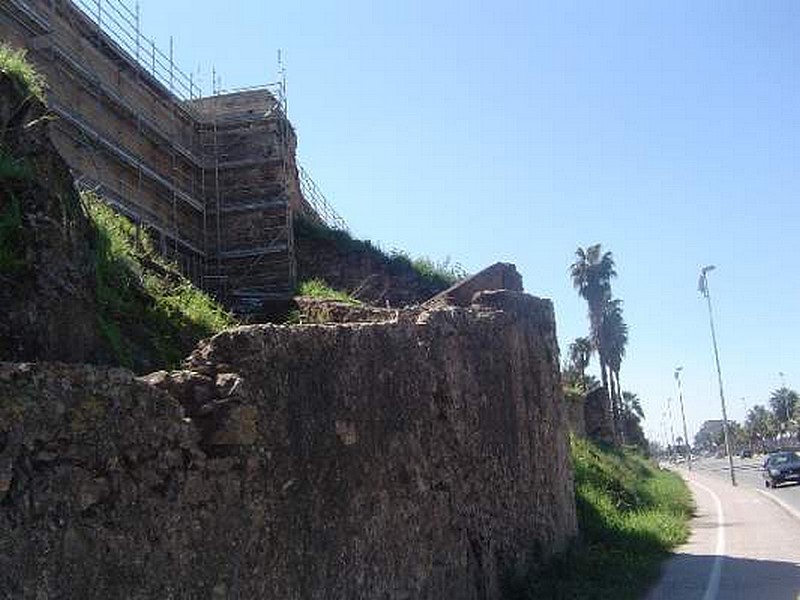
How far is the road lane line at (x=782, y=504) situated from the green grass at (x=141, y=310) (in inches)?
660

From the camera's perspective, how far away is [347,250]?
2827cm

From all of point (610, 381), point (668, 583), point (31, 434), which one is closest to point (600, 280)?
point (610, 381)

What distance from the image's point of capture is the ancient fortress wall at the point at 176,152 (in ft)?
62.7

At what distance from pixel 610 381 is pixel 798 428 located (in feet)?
188

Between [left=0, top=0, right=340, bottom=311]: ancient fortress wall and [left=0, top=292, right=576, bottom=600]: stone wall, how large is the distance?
10489mm

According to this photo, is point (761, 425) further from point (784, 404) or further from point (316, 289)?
point (316, 289)

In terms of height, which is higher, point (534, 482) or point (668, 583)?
point (534, 482)

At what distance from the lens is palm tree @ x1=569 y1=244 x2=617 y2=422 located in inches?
2724

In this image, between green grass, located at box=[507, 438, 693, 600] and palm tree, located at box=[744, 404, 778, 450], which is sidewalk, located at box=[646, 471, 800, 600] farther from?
palm tree, located at box=[744, 404, 778, 450]

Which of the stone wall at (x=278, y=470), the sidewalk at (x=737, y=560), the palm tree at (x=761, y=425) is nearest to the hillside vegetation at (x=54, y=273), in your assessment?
the stone wall at (x=278, y=470)

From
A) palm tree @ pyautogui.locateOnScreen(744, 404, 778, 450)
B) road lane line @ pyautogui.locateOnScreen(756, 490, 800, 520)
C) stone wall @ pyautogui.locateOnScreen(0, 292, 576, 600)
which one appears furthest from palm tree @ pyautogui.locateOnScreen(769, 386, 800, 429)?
stone wall @ pyautogui.locateOnScreen(0, 292, 576, 600)

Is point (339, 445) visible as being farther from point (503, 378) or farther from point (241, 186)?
point (241, 186)

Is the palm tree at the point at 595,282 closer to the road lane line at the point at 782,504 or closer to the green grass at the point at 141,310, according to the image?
the road lane line at the point at 782,504

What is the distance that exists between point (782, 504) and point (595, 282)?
1661 inches
